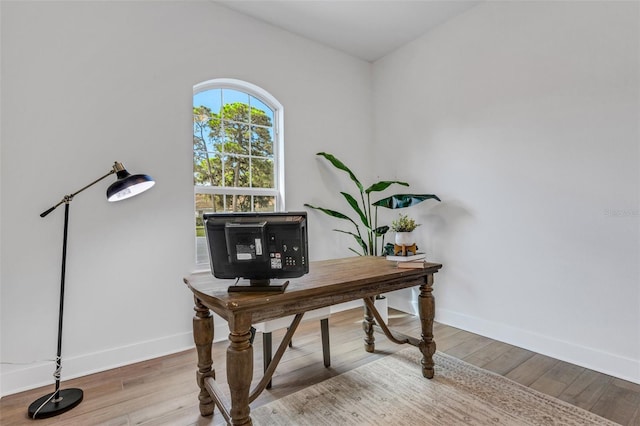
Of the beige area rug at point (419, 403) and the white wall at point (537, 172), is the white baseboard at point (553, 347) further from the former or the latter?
the beige area rug at point (419, 403)

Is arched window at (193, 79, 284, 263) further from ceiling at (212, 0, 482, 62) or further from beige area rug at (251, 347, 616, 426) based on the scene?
beige area rug at (251, 347, 616, 426)

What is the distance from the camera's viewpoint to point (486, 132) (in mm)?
2871

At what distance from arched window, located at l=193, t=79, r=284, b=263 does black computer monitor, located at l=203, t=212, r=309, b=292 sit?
1536 mm

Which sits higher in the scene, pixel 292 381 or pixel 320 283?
pixel 320 283

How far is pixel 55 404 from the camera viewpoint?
1852 mm

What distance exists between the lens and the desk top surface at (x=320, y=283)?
1367mm

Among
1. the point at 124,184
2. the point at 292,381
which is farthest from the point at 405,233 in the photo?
the point at 124,184

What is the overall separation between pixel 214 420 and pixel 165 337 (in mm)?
1129

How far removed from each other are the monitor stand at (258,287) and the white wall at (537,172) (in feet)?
7.28

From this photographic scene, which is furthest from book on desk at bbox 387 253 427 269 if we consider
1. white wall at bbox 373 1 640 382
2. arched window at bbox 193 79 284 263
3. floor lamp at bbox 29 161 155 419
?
floor lamp at bbox 29 161 155 419

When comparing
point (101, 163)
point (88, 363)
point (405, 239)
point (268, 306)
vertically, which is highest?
point (101, 163)

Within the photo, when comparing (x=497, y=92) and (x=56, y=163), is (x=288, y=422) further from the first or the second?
(x=497, y=92)

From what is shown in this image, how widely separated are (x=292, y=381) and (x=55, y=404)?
1.45 m

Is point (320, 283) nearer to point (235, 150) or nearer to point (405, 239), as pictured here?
point (405, 239)
